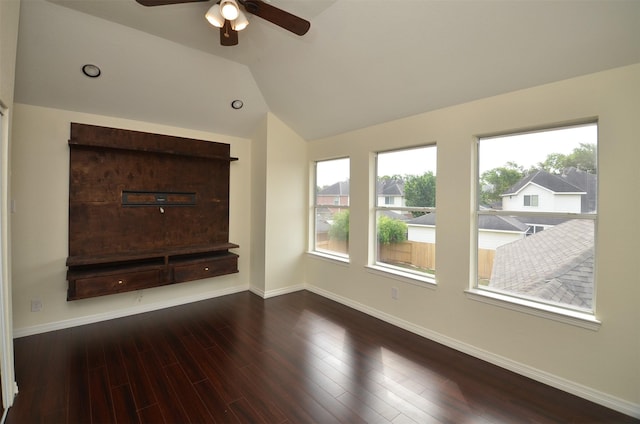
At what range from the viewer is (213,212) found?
167 inches

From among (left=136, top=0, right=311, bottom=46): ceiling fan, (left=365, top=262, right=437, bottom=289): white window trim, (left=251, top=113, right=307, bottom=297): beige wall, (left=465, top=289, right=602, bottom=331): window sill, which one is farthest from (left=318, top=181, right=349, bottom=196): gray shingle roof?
(left=136, top=0, right=311, bottom=46): ceiling fan

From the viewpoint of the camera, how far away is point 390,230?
3625 millimetres

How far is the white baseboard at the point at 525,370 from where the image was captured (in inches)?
78.0

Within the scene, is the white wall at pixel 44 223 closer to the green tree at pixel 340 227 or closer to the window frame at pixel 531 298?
the green tree at pixel 340 227

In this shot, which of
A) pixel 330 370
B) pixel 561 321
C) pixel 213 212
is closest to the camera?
pixel 561 321

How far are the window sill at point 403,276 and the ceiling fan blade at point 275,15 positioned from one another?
261 cm

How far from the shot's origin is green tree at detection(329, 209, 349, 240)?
4203mm

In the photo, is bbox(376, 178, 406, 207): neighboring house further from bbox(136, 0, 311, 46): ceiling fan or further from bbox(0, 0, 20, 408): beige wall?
bbox(0, 0, 20, 408): beige wall

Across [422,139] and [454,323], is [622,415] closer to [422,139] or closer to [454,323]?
[454,323]

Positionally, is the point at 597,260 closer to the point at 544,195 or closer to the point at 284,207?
the point at 544,195

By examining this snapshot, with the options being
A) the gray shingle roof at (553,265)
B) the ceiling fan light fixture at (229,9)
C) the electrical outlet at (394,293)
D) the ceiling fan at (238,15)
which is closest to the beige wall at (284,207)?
the electrical outlet at (394,293)

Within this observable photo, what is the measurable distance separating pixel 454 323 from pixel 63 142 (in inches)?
181

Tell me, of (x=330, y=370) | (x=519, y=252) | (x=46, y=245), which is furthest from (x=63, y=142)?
(x=519, y=252)

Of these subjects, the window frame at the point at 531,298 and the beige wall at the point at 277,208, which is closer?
the window frame at the point at 531,298
